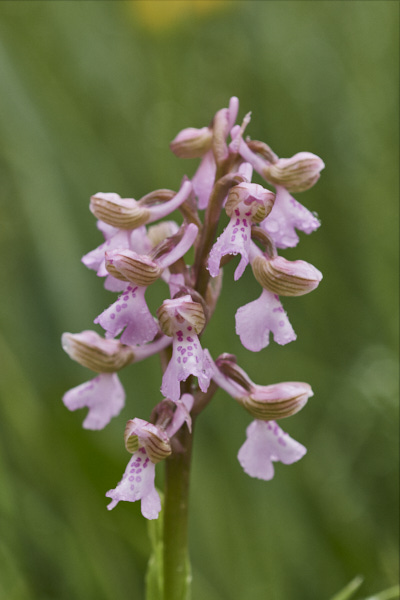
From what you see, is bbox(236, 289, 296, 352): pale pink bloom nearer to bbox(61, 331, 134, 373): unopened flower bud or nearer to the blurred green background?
bbox(61, 331, 134, 373): unopened flower bud

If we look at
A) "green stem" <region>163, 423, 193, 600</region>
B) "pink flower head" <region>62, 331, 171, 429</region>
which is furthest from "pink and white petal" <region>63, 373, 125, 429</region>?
"green stem" <region>163, 423, 193, 600</region>

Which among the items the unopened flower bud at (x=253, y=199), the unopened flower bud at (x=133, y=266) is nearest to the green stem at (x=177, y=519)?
the unopened flower bud at (x=133, y=266)

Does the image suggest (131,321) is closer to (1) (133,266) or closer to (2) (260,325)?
(1) (133,266)

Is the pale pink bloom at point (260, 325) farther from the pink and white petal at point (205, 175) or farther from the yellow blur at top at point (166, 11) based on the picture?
the yellow blur at top at point (166, 11)

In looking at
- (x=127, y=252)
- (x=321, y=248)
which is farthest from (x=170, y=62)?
(x=127, y=252)

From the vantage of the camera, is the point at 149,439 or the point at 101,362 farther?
the point at 101,362

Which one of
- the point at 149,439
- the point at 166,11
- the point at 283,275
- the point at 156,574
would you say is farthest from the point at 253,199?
the point at 166,11
